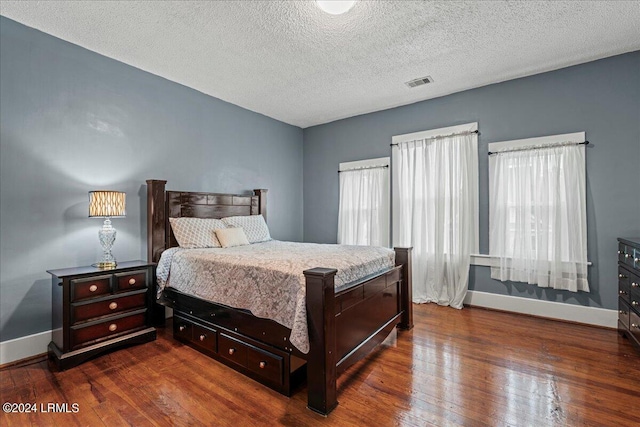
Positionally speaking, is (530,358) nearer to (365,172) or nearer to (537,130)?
(537,130)

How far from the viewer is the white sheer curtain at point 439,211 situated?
12.7ft

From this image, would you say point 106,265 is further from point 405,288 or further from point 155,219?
point 405,288

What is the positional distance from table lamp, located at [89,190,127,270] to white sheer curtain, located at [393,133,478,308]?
3.45 meters

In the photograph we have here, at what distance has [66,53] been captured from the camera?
284cm

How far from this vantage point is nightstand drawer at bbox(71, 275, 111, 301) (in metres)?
2.46

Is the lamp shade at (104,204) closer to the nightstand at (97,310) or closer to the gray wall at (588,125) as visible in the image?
the nightstand at (97,310)

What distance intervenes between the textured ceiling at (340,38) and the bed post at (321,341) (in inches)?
82.7

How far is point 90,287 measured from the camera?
254cm

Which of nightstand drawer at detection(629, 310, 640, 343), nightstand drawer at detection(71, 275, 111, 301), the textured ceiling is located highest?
the textured ceiling

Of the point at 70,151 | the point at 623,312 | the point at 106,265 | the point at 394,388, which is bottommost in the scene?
the point at 394,388

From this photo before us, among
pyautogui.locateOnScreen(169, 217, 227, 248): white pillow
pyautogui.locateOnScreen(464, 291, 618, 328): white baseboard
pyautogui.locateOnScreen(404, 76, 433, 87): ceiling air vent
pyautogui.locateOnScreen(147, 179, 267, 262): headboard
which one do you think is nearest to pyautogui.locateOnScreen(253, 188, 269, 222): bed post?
pyautogui.locateOnScreen(147, 179, 267, 262): headboard

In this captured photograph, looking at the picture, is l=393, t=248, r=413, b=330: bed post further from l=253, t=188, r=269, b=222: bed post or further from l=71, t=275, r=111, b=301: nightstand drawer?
l=71, t=275, r=111, b=301: nightstand drawer

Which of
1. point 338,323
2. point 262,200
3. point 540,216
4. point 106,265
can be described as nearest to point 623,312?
point 540,216

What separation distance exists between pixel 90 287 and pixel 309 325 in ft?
6.53
